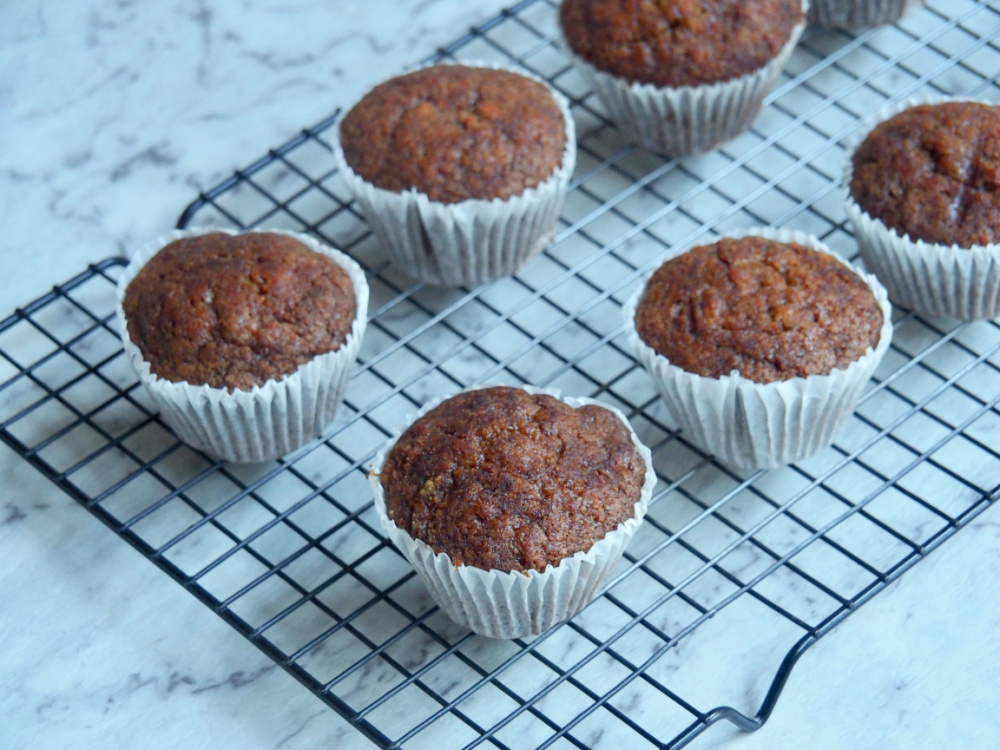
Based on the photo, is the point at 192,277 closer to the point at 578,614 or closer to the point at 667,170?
the point at 578,614

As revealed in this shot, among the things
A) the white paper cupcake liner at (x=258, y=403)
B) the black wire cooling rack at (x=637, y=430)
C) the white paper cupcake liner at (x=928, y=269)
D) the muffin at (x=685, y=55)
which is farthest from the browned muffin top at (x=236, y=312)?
the white paper cupcake liner at (x=928, y=269)

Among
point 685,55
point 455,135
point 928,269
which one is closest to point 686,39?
point 685,55

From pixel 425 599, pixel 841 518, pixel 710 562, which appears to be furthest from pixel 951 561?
pixel 425 599

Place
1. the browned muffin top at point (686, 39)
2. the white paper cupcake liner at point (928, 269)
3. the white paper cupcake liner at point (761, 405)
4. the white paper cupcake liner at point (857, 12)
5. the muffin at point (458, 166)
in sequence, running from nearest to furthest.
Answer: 1. the white paper cupcake liner at point (761, 405)
2. the white paper cupcake liner at point (928, 269)
3. the muffin at point (458, 166)
4. the browned muffin top at point (686, 39)
5. the white paper cupcake liner at point (857, 12)

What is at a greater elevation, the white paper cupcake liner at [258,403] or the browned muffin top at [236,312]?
the browned muffin top at [236,312]

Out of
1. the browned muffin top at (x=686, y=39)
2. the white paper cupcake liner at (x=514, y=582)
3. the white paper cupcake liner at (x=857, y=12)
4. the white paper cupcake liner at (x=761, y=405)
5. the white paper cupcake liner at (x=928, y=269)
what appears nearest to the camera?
the white paper cupcake liner at (x=514, y=582)

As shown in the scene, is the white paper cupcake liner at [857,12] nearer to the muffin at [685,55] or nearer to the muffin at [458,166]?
the muffin at [685,55]

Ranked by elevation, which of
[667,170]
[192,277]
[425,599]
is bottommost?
[425,599]
